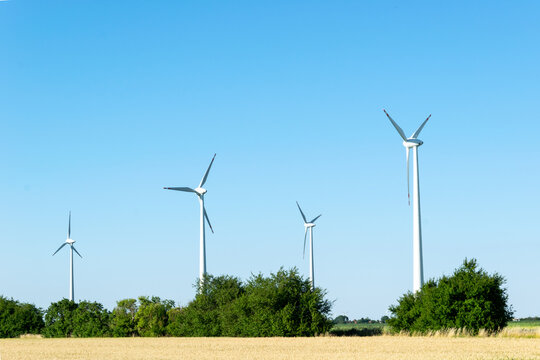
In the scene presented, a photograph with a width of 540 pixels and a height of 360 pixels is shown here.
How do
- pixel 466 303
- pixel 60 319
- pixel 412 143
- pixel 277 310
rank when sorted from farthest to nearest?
pixel 60 319, pixel 412 143, pixel 277 310, pixel 466 303

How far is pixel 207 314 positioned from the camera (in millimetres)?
84250

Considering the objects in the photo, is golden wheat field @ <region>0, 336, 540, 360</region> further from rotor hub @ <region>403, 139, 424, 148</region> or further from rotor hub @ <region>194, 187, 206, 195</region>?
rotor hub @ <region>194, 187, 206, 195</region>

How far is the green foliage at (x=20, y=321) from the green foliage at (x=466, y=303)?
62951mm

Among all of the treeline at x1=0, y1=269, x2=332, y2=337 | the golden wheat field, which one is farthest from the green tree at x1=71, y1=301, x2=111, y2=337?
the golden wheat field

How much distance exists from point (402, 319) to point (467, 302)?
7698 mm

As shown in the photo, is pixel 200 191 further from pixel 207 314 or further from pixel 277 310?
pixel 277 310

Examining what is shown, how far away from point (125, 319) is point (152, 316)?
3.91 metres

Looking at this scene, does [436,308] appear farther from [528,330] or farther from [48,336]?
[48,336]

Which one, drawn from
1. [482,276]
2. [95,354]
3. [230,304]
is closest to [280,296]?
[230,304]

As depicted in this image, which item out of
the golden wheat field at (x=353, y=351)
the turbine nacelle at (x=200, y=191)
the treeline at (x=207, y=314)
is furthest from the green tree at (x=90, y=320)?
the golden wheat field at (x=353, y=351)

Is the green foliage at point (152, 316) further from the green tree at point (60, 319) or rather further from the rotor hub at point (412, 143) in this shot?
the rotor hub at point (412, 143)

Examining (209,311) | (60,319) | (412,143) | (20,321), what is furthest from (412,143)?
(20,321)

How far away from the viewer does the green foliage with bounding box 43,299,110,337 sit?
317ft

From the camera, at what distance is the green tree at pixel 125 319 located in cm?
9225
